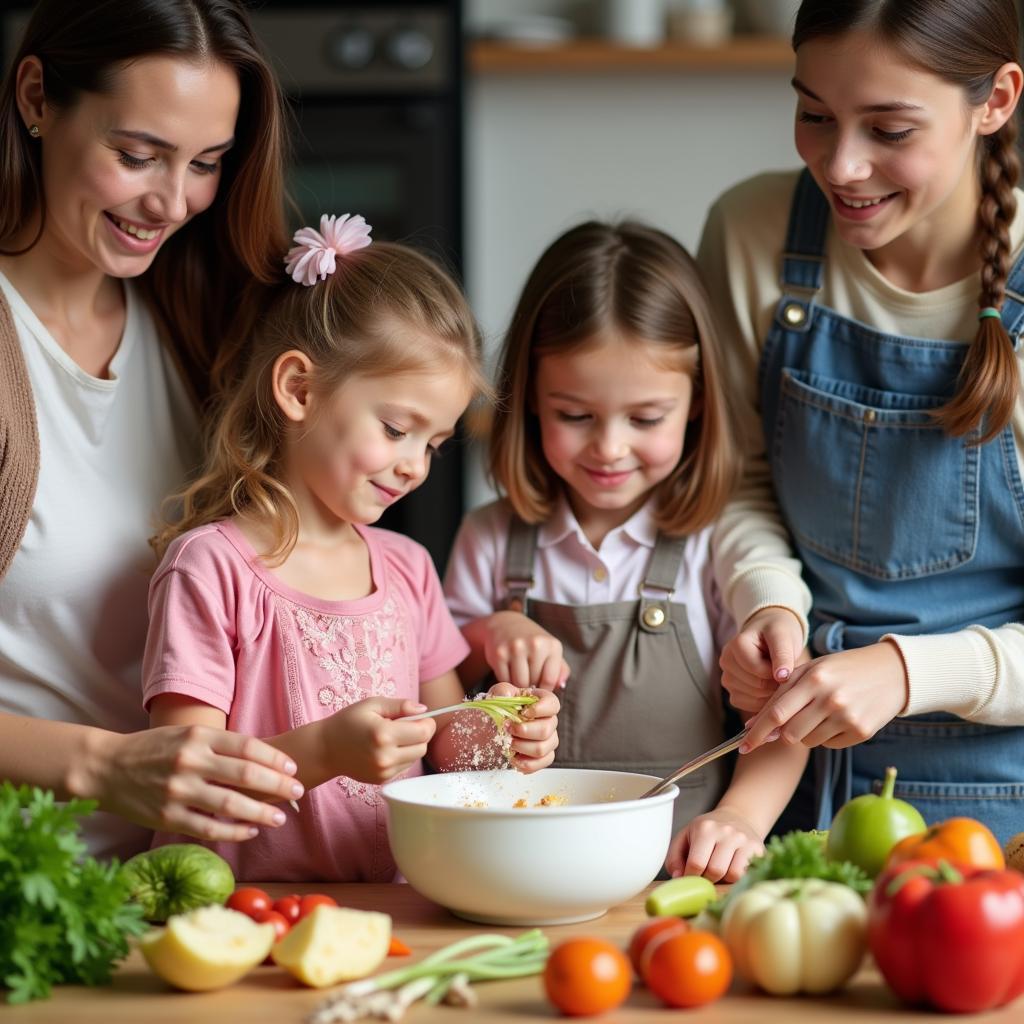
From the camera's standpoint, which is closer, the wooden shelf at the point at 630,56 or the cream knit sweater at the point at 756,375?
the cream knit sweater at the point at 756,375

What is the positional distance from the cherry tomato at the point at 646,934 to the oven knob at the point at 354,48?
286 cm

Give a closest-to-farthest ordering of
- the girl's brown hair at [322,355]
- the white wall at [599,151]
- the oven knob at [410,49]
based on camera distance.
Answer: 1. the girl's brown hair at [322,355]
2. the oven knob at [410,49]
3. the white wall at [599,151]

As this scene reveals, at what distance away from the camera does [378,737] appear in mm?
1259

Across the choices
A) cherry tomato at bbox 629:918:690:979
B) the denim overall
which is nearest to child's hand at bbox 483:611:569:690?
the denim overall

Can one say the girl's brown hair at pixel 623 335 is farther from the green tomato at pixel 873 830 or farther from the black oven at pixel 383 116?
the black oven at pixel 383 116

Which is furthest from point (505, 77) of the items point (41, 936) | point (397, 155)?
point (41, 936)

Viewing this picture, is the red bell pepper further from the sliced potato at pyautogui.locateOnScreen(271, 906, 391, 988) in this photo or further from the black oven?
the black oven

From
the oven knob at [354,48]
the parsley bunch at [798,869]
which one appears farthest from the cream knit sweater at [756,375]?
the oven knob at [354,48]

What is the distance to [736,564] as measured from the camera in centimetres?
176

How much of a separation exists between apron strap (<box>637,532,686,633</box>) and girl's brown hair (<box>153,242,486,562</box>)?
0.35m

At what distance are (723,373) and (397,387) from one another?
0.49 meters

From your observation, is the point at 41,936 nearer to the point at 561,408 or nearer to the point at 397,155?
the point at 561,408

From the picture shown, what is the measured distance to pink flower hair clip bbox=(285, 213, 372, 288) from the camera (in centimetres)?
168

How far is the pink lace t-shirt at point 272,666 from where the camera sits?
151cm
